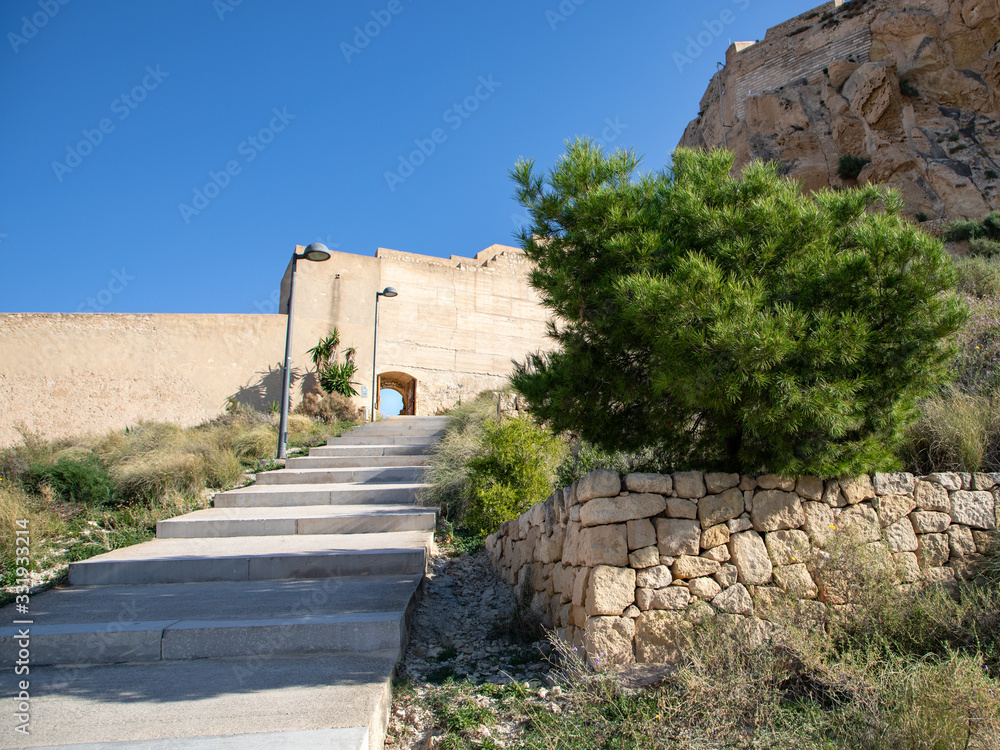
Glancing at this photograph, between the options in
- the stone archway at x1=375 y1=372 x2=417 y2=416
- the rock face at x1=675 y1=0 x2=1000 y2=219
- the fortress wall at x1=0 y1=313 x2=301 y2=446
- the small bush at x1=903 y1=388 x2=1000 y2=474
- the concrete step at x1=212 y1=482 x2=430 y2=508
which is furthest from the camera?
the stone archway at x1=375 y1=372 x2=417 y2=416

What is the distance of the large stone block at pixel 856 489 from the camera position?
3.67 meters

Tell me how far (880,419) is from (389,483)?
21.0ft

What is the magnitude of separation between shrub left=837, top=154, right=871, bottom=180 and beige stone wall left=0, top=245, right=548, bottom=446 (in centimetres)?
1143

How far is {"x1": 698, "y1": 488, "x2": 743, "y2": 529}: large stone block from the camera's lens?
3.54 m

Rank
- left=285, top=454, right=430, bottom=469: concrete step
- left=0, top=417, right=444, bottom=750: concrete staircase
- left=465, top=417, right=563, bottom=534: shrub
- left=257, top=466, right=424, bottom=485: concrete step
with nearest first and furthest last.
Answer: left=0, top=417, right=444, bottom=750: concrete staircase
left=465, top=417, right=563, bottom=534: shrub
left=257, top=466, right=424, bottom=485: concrete step
left=285, top=454, right=430, bottom=469: concrete step

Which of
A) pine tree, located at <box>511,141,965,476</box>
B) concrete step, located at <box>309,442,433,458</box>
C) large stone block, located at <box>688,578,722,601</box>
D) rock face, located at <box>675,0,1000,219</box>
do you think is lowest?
large stone block, located at <box>688,578,722,601</box>

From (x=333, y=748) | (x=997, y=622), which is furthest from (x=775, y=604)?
(x=333, y=748)

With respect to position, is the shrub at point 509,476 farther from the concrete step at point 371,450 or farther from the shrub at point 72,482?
the shrub at point 72,482

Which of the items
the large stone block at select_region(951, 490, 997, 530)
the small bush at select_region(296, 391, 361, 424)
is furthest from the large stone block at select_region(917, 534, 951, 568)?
the small bush at select_region(296, 391, 361, 424)

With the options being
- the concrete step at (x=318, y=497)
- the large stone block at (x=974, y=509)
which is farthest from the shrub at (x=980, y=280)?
the concrete step at (x=318, y=497)

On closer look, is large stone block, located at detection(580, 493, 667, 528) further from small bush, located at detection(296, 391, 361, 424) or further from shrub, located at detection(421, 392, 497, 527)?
small bush, located at detection(296, 391, 361, 424)

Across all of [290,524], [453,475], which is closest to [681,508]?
[453,475]

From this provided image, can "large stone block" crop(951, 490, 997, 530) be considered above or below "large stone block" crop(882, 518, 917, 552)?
above

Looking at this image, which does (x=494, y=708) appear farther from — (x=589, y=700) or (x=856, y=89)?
(x=856, y=89)
